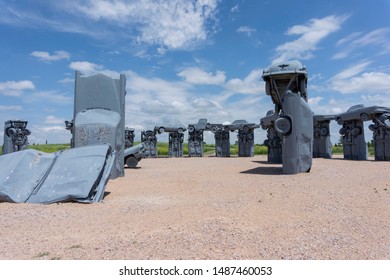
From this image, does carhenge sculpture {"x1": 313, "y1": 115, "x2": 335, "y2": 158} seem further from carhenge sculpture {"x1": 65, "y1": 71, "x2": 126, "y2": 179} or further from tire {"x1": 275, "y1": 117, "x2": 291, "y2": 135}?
carhenge sculpture {"x1": 65, "y1": 71, "x2": 126, "y2": 179}

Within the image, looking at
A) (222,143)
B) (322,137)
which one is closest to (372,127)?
(322,137)

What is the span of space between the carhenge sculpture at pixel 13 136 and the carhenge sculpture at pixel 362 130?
2521cm

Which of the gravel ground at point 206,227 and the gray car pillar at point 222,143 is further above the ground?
the gray car pillar at point 222,143

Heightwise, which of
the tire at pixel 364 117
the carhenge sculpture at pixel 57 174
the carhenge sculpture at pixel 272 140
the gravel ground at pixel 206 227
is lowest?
the gravel ground at pixel 206 227

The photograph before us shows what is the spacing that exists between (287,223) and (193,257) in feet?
7.22

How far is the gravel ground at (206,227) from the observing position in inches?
149

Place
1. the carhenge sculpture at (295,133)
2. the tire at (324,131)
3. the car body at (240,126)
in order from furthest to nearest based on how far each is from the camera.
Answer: the car body at (240,126) → the tire at (324,131) → the carhenge sculpture at (295,133)

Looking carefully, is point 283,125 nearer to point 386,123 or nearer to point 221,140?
point 386,123

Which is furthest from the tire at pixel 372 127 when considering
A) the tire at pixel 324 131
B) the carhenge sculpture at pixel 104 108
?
the carhenge sculpture at pixel 104 108

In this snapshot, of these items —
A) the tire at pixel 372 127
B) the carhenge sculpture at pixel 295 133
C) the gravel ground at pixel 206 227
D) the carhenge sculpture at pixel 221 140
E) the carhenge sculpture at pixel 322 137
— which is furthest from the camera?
the carhenge sculpture at pixel 221 140

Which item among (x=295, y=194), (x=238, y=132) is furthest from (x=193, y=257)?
(x=238, y=132)

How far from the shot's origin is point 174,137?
3491 cm

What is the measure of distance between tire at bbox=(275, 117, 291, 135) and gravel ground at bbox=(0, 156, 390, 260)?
4.89 meters

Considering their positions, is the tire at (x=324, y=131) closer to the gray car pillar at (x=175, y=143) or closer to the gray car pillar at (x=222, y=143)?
the gray car pillar at (x=222, y=143)
